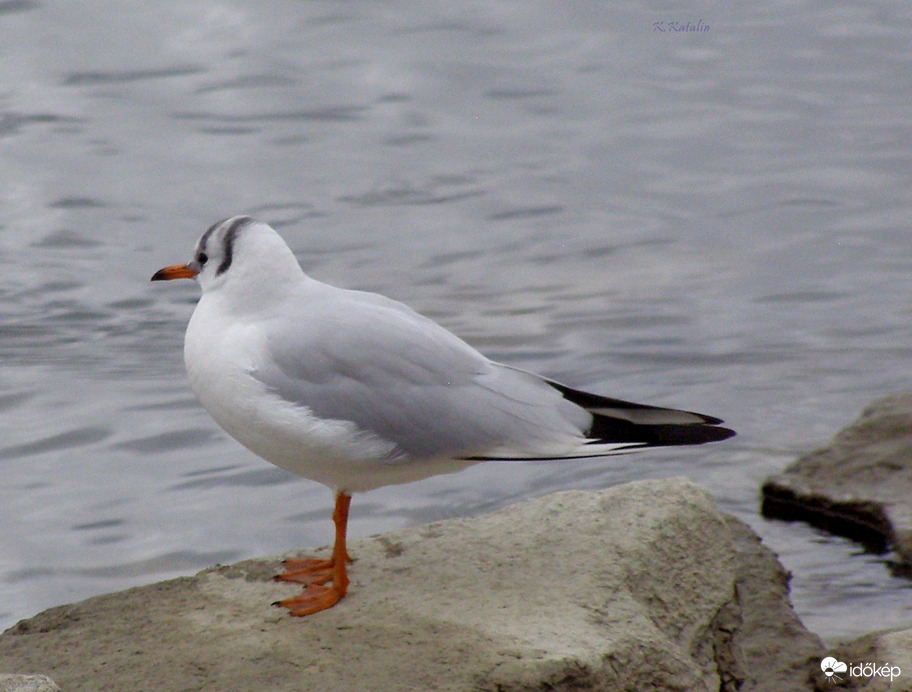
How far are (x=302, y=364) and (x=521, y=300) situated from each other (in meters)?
5.01

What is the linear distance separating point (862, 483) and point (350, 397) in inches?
111

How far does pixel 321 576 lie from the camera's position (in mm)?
4844

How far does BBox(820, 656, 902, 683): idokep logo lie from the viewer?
4.48 m

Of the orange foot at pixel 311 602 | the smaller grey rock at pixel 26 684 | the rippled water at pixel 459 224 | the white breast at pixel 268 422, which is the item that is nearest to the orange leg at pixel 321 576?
the orange foot at pixel 311 602

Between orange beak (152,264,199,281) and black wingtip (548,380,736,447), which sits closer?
black wingtip (548,380,736,447)

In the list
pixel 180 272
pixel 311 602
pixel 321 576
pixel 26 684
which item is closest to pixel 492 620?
pixel 311 602

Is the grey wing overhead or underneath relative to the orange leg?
overhead

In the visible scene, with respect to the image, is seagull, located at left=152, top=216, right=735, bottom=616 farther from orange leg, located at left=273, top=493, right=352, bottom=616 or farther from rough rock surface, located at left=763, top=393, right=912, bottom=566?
rough rock surface, located at left=763, top=393, right=912, bottom=566

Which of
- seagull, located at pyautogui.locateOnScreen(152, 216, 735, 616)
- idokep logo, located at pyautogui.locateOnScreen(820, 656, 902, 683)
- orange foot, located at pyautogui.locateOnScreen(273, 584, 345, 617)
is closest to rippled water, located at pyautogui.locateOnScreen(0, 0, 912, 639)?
idokep logo, located at pyautogui.locateOnScreen(820, 656, 902, 683)

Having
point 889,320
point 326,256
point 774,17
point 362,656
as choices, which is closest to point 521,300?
point 326,256

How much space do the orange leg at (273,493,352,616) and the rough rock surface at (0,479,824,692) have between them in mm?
45

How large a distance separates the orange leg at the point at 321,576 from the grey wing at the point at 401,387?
0.37 m

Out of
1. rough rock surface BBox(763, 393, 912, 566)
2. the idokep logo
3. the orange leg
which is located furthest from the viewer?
rough rock surface BBox(763, 393, 912, 566)

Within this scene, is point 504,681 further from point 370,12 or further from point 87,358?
point 370,12
